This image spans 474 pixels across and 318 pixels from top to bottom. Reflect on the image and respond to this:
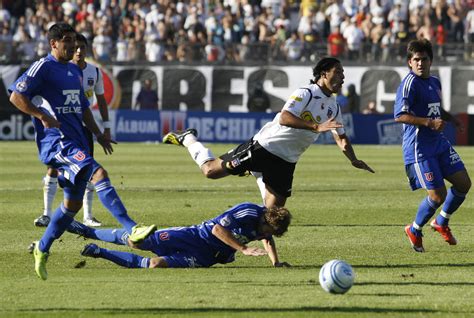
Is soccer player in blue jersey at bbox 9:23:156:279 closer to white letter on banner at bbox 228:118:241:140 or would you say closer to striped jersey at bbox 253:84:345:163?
striped jersey at bbox 253:84:345:163

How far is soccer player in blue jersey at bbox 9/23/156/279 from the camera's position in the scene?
10.2 meters

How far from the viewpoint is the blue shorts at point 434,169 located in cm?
1250

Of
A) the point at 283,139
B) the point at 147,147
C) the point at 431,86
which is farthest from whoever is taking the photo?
the point at 147,147

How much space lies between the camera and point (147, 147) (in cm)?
3222


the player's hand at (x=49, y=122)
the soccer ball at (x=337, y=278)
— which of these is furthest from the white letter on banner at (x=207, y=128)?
the soccer ball at (x=337, y=278)

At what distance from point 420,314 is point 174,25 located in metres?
30.4

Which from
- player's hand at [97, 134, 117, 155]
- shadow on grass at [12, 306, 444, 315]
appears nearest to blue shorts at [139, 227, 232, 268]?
player's hand at [97, 134, 117, 155]

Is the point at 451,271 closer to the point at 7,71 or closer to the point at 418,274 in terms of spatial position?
the point at 418,274

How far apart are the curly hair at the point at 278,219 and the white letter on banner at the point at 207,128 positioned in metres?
24.0

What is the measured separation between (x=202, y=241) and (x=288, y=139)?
1.48 meters

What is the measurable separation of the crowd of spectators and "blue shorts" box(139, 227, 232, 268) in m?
24.6

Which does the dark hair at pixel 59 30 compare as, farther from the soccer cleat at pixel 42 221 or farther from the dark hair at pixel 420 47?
the soccer cleat at pixel 42 221

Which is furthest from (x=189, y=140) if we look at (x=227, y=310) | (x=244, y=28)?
(x=244, y=28)

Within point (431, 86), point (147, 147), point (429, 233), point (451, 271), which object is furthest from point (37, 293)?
point (147, 147)
